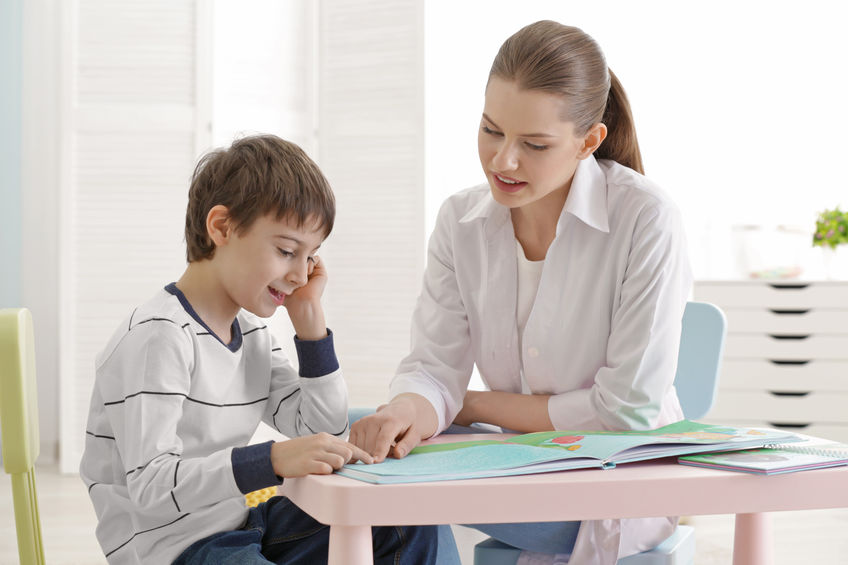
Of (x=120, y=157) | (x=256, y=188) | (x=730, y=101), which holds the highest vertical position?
(x=730, y=101)

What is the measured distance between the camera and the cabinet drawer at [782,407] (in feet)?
12.6

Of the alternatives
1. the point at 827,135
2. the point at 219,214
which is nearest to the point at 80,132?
the point at 219,214

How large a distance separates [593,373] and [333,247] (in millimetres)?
2642

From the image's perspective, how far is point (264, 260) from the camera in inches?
48.9

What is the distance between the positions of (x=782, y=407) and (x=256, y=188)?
3273 millimetres

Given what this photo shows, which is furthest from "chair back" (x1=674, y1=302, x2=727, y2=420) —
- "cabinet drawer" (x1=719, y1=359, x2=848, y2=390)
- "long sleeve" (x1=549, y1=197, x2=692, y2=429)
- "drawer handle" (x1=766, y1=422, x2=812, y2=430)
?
"drawer handle" (x1=766, y1=422, x2=812, y2=430)

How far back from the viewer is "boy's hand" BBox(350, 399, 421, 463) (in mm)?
1032

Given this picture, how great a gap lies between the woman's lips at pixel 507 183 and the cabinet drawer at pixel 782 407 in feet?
9.52

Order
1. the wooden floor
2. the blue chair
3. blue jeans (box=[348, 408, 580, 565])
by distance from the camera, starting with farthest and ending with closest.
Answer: the wooden floor
the blue chair
blue jeans (box=[348, 408, 580, 565])

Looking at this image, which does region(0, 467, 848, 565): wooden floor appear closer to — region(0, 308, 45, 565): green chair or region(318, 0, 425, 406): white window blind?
region(318, 0, 425, 406): white window blind

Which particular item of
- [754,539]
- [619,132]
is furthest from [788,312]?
[754,539]

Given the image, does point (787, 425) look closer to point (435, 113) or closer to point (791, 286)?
point (791, 286)

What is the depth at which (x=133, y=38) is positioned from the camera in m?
3.69

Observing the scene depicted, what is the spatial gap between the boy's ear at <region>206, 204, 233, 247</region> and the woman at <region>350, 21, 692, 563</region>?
0.34m
